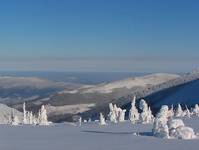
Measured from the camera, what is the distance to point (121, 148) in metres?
41.8

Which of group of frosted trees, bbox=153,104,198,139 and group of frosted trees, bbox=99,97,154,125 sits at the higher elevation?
group of frosted trees, bbox=99,97,154,125

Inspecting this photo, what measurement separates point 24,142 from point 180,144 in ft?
47.3

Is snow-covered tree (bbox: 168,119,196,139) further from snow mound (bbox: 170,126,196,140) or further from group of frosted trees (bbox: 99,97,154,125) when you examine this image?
group of frosted trees (bbox: 99,97,154,125)

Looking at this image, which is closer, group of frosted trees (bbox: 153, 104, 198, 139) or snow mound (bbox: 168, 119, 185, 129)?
group of frosted trees (bbox: 153, 104, 198, 139)

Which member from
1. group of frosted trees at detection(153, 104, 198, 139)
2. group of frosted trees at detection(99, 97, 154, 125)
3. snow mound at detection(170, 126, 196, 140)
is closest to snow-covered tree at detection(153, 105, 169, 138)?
group of frosted trees at detection(153, 104, 198, 139)

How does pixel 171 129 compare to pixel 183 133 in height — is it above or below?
above

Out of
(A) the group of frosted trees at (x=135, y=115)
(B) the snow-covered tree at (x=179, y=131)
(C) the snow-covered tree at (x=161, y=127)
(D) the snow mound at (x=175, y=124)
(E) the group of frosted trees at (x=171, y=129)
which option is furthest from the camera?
(A) the group of frosted trees at (x=135, y=115)

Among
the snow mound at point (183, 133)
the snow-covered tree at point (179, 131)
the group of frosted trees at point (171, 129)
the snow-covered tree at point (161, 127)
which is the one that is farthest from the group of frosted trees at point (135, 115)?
the snow mound at point (183, 133)

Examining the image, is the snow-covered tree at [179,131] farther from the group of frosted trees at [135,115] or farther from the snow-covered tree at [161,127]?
the group of frosted trees at [135,115]

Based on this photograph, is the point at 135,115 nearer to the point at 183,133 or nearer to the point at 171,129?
the point at 171,129

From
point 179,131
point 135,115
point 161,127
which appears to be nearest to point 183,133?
point 179,131

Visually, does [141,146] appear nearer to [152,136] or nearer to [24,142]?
[152,136]

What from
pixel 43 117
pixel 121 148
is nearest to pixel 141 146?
pixel 121 148

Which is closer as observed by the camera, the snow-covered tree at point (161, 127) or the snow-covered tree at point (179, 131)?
the snow-covered tree at point (179, 131)
